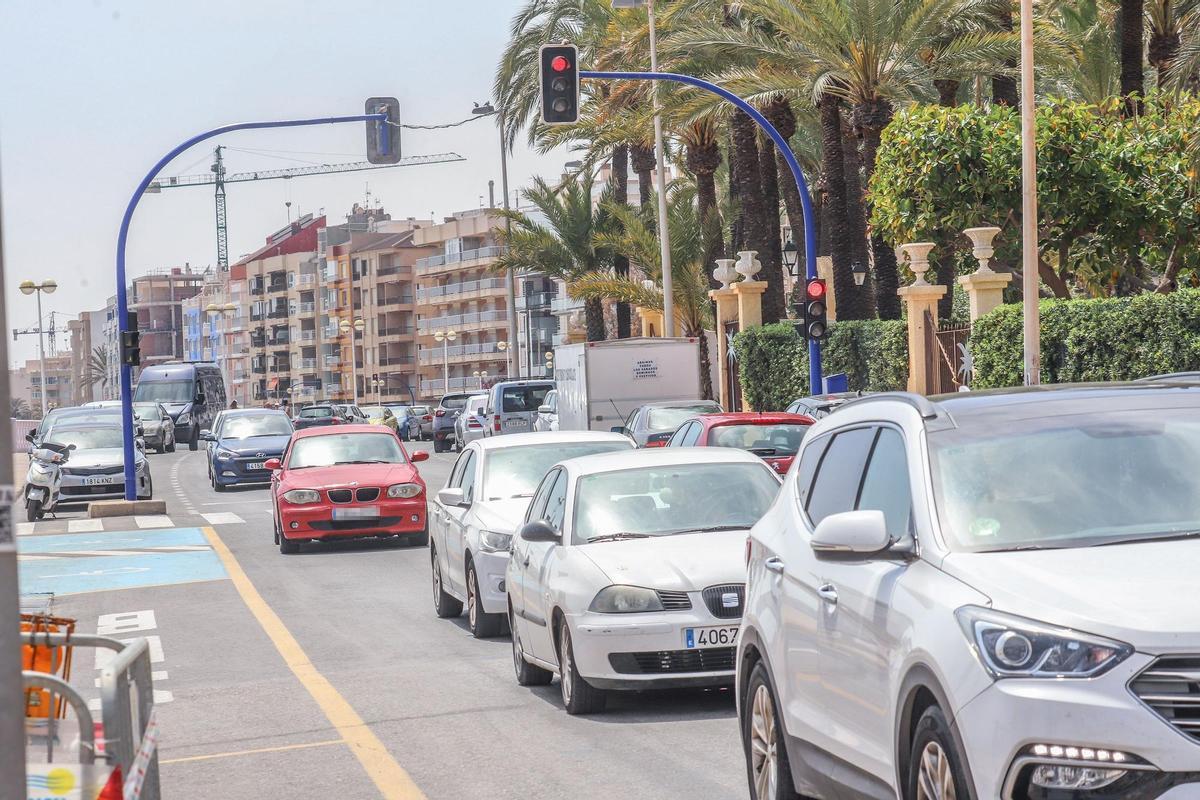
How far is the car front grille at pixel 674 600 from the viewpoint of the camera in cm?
1018

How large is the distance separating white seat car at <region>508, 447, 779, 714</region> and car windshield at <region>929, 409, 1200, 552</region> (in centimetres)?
409

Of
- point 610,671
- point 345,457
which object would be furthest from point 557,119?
point 610,671

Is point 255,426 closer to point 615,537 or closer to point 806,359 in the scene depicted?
point 806,359

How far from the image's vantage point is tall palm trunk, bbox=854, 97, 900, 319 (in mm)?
35781

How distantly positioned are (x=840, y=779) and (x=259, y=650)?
335 inches

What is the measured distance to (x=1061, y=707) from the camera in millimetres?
4777

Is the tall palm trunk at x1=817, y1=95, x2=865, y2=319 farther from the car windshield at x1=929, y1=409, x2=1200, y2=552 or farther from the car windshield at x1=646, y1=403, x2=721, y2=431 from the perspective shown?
the car windshield at x1=929, y1=409, x2=1200, y2=552

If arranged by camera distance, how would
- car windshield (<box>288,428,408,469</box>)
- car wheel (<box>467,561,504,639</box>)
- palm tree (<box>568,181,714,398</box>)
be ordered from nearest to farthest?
car wheel (<box>467,561,504,639</box>), car windshield (<box>288,428,408,469</box>), palm tree (<box>568,181,714,398</box>)

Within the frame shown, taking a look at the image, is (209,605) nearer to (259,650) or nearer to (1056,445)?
(259,650)

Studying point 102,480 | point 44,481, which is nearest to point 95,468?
point 102,480

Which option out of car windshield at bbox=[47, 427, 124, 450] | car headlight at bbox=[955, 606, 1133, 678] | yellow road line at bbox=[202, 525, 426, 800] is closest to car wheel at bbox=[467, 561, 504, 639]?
yellow road line at bbox=[202, 525, 426, 800]

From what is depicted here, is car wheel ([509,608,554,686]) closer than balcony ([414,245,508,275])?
Yes

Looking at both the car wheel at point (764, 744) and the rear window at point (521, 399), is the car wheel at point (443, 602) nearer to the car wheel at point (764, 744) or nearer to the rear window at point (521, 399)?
the car wheel at point (764, 744)

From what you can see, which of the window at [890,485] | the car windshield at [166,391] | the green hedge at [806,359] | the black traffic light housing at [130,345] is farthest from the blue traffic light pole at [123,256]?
the car windshield at [166,391]
